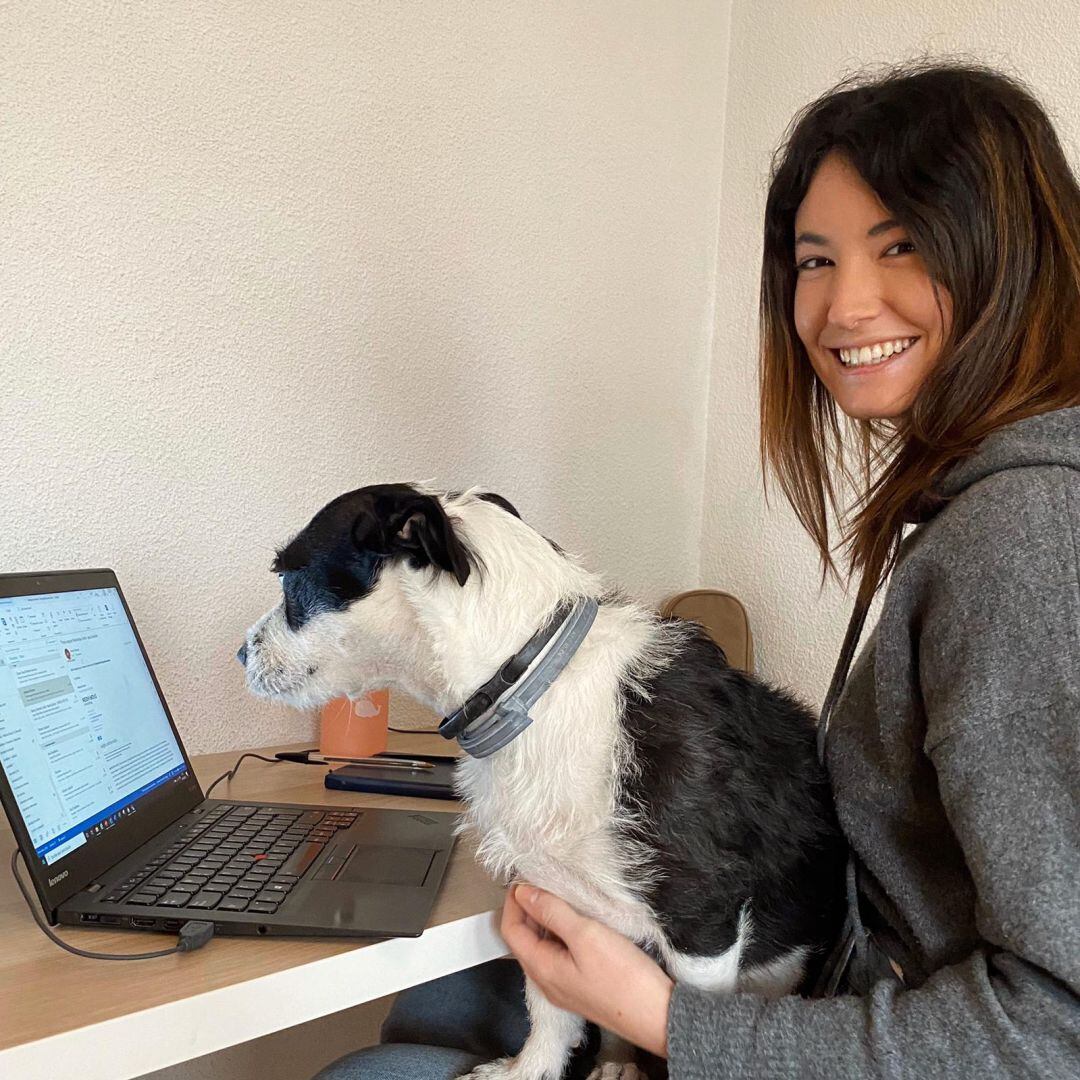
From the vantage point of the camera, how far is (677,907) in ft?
2.52

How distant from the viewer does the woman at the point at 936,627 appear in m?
0.55

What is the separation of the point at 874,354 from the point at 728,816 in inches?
19.5

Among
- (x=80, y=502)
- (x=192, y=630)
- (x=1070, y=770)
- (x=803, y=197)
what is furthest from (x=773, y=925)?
(x=80, y=502)

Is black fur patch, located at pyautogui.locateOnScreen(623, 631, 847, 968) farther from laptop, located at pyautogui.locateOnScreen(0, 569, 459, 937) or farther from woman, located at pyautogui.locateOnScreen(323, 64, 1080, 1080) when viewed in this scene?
laptop, located at pyautogui.locateOnScreen(0, 569, 459, 937)

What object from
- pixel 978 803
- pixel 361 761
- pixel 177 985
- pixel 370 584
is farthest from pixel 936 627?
pixel 361 761

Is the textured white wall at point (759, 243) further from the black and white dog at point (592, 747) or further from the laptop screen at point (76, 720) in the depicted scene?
the laptop screen at point (76, 720)

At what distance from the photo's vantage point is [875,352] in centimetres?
84

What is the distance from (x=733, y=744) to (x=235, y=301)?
972 mm

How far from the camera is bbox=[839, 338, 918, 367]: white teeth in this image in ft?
2.70

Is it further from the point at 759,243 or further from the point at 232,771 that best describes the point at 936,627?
the point at 759,243

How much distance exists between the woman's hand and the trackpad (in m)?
0.10

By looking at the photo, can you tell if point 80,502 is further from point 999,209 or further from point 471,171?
point 999,209

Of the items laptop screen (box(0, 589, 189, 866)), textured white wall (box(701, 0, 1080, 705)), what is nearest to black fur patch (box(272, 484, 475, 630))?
laptop screen (box(0, 589, 189, 866))

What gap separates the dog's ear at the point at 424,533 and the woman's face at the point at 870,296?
0.46 metres
